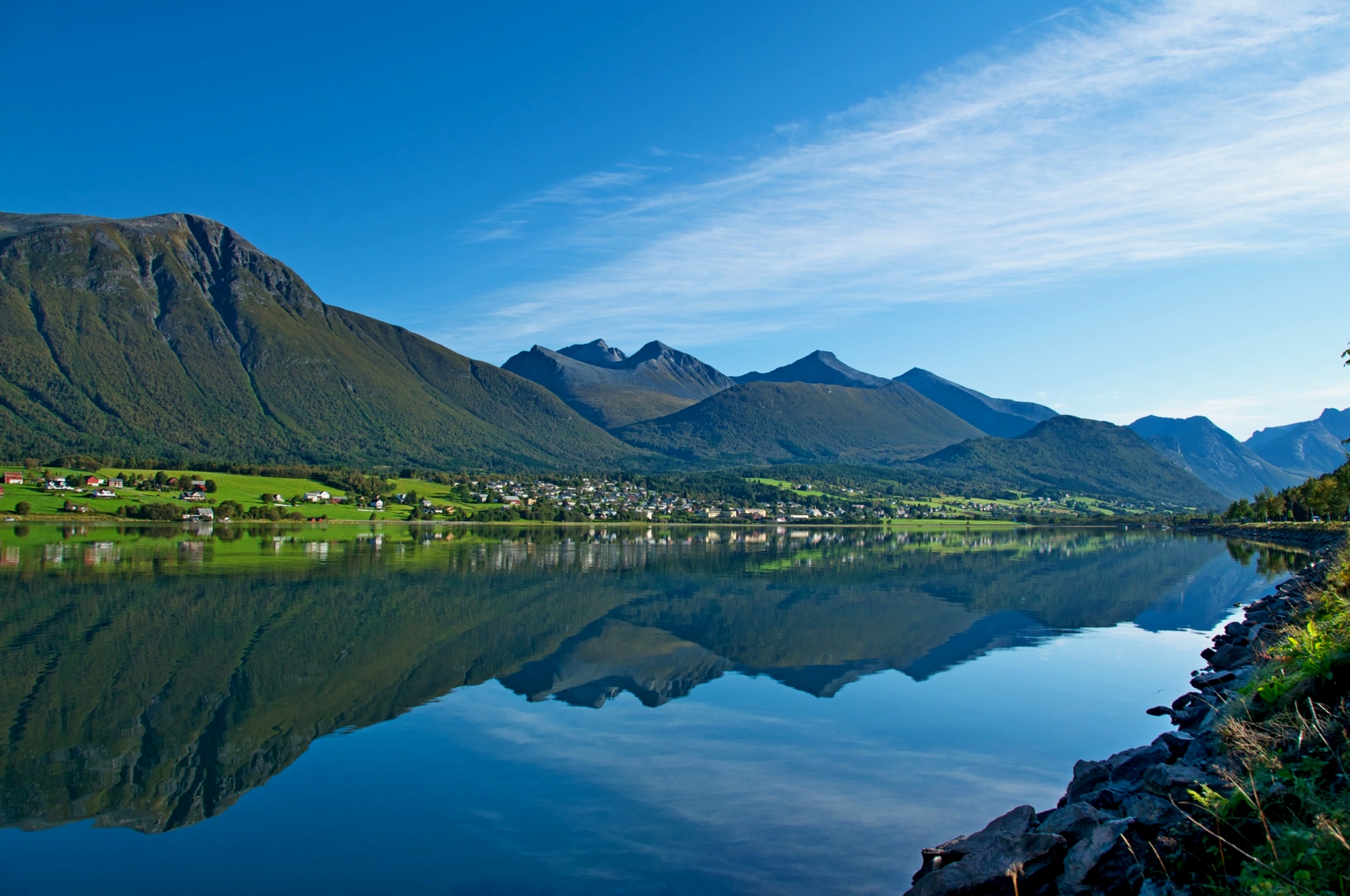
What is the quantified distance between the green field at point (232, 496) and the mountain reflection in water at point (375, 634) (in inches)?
1658

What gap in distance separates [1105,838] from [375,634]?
23.9 m

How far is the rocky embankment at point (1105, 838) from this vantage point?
7695 millimetres

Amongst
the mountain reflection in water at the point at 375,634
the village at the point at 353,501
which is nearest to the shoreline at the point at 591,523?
the village at the point at 353,501

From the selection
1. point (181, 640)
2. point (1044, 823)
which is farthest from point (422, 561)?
point (1044, 823)

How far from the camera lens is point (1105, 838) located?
26.8 feet

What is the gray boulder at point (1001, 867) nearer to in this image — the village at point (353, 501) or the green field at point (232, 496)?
the village at point (353, 501)

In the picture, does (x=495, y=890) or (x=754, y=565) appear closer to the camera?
(x=495, y=890)

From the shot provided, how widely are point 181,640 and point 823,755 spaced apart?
66.1ft

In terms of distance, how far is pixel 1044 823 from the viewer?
935 centimetres

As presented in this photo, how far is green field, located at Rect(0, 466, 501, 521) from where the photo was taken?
330ft

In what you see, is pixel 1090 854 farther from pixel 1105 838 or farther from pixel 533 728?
pixel 533 728

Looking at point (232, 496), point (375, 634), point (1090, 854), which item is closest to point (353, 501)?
point (232, 496)

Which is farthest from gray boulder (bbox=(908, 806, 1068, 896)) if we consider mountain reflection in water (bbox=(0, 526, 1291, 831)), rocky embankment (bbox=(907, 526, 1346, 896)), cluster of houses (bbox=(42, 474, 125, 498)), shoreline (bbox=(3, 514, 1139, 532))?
cluster of houses (bbox=(42, 474, 125, 498))

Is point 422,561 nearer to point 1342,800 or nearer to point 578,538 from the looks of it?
point 578,538
